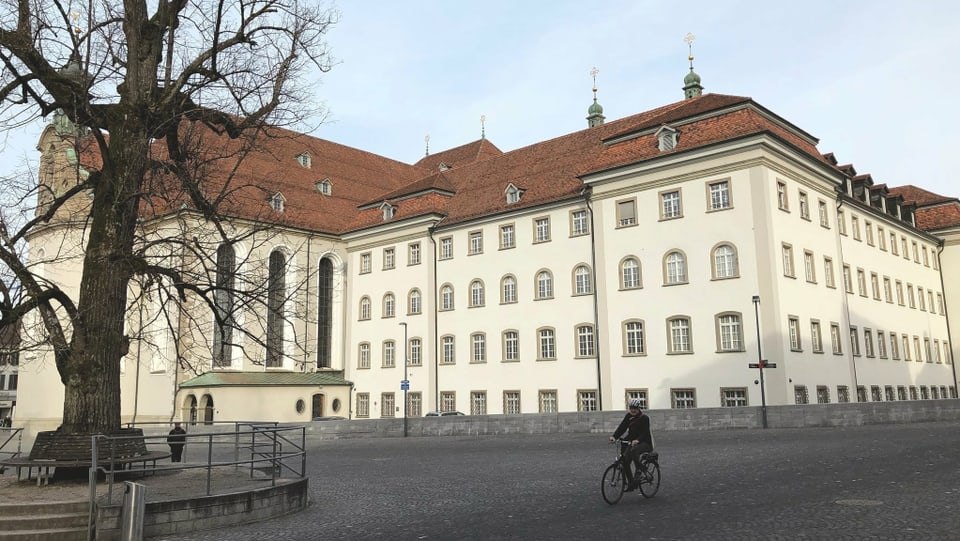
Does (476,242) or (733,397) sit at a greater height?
(476,242)

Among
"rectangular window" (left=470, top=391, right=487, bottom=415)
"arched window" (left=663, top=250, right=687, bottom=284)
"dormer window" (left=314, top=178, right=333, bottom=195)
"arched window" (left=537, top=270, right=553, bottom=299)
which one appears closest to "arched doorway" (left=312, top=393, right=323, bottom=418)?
"rectangular window" (left=470, top=391, right=487, bottom=415)

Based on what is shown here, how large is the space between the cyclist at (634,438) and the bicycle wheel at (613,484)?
0.10 metres

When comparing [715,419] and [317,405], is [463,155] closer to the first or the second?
[317,405]

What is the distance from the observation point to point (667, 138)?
3509 cm

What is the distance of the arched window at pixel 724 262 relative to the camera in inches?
1287

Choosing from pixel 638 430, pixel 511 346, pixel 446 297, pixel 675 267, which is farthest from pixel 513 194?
pixel 638 430

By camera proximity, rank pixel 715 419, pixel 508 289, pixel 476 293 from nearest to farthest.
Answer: pixel 715 419 → pixel 508 289 → pixel 476 293

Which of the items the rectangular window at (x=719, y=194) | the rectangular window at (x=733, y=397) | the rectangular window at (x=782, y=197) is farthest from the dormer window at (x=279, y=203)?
the rectangular window at (x=782, y=197)

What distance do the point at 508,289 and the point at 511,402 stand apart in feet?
18.8

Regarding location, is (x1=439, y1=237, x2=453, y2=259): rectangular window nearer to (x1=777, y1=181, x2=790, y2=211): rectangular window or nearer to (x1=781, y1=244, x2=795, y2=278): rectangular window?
(x1=777, y1=181, x2=790, y2=211): rectangular window

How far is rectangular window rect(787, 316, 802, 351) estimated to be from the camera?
31984mm

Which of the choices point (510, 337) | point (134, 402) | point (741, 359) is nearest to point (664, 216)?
point (741, 359)

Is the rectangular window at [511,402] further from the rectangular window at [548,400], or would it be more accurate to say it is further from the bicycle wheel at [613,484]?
the bicycle wheel at [613,484]

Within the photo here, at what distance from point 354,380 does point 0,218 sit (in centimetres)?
3632
